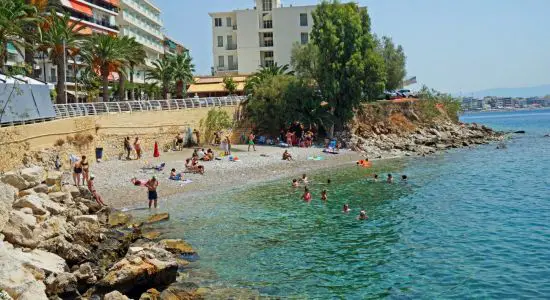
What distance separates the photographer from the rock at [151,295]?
42.6ft

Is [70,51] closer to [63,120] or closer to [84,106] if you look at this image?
[84,106]

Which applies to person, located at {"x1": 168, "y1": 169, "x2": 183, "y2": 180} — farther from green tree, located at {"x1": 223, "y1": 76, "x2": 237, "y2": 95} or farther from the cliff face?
green tree, located at {"x1": 223, "y1": 76, "x2": 237, "y2": 95}

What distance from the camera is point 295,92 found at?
50.6 metres

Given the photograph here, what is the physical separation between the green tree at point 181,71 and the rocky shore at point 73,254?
1412 inches

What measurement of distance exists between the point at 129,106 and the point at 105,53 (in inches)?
276

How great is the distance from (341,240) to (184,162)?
19722mm

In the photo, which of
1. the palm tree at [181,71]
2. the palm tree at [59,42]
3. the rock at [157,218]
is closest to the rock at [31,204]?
the rock at [157,218]

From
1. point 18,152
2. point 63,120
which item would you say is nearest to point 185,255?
point 18,152

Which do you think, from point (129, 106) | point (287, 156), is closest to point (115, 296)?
point (287, 156)

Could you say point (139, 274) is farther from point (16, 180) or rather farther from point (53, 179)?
point (53, 179)

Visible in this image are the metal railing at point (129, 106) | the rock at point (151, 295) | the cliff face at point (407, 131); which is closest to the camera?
the rock at point (151, 295)

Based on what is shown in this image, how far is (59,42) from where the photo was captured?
39.7 meters

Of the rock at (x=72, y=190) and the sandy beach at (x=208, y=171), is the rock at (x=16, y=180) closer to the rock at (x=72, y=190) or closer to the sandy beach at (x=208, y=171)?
the rock at (x=72, y=190)

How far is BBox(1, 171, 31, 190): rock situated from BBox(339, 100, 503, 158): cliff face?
32.7 m
